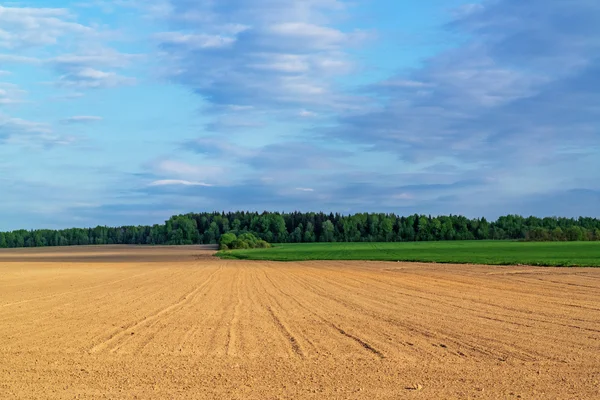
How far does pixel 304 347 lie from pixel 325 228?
155 m

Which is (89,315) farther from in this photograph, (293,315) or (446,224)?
(446,224)

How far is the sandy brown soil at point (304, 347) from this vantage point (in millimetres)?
9680

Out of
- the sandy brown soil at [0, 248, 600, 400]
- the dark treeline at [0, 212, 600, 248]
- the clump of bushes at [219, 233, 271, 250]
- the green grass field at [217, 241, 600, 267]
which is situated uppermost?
the dark treeline at [0, 212, 600, 248]

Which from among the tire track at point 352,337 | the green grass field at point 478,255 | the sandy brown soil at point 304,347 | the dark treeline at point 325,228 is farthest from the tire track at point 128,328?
the dark treeline at point 325,228

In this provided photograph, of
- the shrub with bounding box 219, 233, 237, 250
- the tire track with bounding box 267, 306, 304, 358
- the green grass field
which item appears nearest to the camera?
the tire track with bounding box 267, 306, 304, 358

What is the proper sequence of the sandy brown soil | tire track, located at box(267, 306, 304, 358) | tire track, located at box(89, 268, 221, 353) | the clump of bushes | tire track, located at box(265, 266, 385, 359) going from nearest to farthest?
1. the sandy brown soil
2. tire track, located at box(265, 266, 385, 359)
3. tire track, located at box(267, 306, 304, 358)
4. tire track, located at box(89, 268, 221, 353)
5. the clump of bushes

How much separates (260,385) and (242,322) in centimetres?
718

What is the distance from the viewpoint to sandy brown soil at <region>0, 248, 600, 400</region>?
9.68 m

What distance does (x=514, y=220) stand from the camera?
184m

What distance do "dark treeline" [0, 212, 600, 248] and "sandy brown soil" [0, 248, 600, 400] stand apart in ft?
457

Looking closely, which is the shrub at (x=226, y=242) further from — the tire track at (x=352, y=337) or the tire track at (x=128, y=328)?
the tire track at (x=352, y=337)

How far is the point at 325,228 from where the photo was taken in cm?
16738

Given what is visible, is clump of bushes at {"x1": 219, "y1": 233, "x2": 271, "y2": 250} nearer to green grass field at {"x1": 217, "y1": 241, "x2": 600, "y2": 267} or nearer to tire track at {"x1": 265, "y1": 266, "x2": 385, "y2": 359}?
green grass field at {"x1": 217, "y1": 241, "x2": 600, "y2": 267}

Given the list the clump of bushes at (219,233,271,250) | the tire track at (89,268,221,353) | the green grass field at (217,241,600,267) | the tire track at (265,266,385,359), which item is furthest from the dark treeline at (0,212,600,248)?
the tire track at (265,266,385,359)
